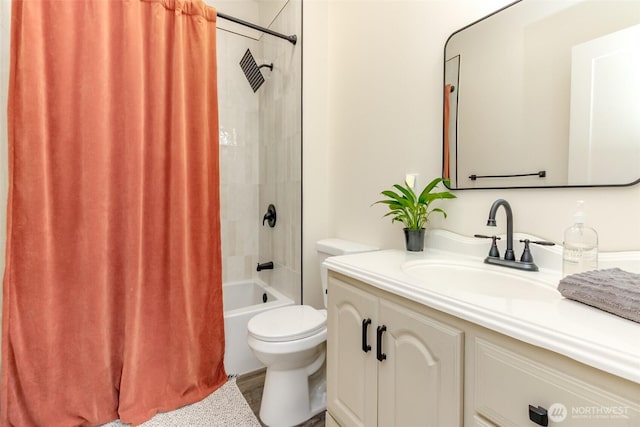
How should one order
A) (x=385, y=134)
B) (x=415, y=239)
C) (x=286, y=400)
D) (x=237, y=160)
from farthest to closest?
(x=237, y=160) → (x=385, y=134) → (x=286, y=400) → (x=415, y=239)

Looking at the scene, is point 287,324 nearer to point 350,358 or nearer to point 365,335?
point 350,358

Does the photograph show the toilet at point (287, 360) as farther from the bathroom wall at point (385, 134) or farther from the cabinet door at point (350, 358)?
the bathroom wall at point (385, 134)

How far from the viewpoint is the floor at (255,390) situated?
1.41m

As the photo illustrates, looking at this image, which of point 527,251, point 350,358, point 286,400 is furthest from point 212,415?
point 527,251

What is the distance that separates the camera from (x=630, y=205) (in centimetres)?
81

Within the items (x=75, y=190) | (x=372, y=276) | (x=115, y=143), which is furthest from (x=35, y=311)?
(x=372, y=276)

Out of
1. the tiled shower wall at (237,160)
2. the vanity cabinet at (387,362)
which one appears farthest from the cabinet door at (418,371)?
the tiled shower wall at (237,160)

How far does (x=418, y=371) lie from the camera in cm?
77

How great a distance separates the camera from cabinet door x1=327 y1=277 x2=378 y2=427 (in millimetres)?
930

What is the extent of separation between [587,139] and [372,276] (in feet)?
2.47

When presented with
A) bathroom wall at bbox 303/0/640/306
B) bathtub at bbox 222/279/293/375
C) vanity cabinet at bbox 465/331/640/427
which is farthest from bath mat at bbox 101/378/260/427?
vanity cabinet at bbox 465/331/640/427

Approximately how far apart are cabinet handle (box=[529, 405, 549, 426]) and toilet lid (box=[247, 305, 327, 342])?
0.95 metres

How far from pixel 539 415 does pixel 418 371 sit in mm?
283

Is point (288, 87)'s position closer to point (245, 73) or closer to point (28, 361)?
point (245, 73)
